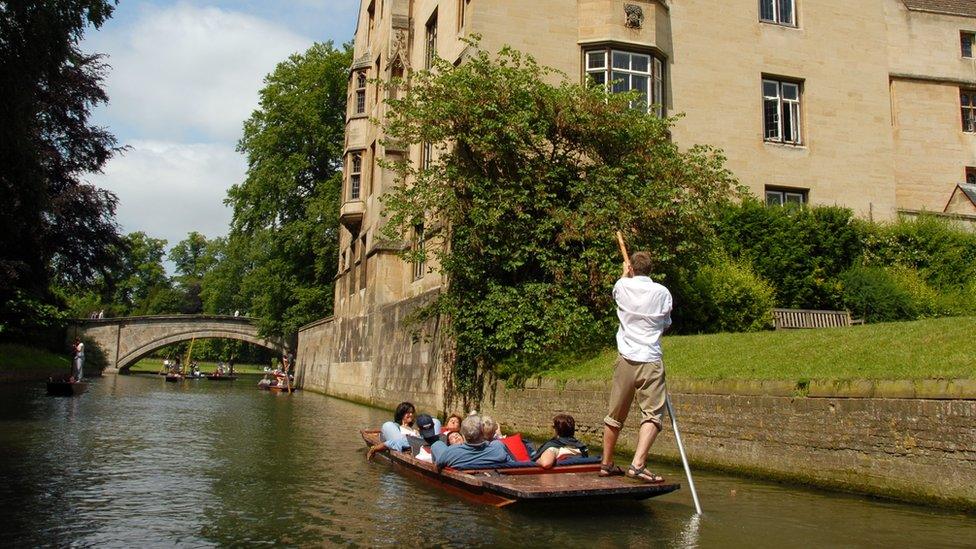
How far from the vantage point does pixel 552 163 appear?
1677cm

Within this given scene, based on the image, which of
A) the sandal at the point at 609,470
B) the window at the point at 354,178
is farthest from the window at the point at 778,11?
the sandal at the point at 609,470

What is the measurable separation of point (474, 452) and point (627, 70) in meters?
14.6

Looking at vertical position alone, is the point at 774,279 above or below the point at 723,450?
above

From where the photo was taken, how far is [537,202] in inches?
642

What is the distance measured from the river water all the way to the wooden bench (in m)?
8.69

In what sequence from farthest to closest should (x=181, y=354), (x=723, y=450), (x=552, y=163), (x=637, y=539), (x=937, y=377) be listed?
1. (x=181, y=354)
2. (x=552, y=163)
3. (x=723, y=450)
4. (x=937, y=377)
5. (x=637, y=539)

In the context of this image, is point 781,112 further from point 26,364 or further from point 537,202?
point 26,364

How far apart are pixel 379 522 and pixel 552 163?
35.2 ft

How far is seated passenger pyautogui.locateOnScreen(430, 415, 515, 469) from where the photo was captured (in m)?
8.37

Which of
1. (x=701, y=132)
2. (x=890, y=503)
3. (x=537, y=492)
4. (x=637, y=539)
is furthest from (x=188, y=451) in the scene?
(x=701, y=132)

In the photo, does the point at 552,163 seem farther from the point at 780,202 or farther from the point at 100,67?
the point at 100,67

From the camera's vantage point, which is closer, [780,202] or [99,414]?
[99,414]

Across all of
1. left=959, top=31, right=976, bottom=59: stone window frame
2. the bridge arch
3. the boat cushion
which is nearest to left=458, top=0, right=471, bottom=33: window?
the boat cushion

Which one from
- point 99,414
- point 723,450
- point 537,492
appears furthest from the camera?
point 99,414
